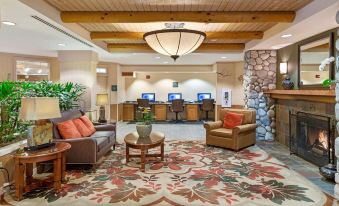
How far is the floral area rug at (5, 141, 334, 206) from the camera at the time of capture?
287 cm

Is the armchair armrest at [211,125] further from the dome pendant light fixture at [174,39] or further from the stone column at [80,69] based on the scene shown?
the stone column at [80,69]

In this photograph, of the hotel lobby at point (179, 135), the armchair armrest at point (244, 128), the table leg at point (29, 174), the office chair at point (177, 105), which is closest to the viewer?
the hotel lobby at point (179, 135)

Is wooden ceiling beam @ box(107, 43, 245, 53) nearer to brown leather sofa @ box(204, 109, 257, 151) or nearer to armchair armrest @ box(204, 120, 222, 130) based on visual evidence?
brown leather sofa @ box(204, 109, 257, 151)

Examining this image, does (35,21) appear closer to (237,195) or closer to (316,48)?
(237,195)

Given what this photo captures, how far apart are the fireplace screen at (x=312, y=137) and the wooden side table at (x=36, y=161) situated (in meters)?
4.03

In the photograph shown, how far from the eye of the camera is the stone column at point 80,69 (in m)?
6.22

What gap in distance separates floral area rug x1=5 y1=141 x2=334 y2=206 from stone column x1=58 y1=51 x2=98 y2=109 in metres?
2.31

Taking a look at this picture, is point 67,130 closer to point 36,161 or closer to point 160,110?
point 36,161

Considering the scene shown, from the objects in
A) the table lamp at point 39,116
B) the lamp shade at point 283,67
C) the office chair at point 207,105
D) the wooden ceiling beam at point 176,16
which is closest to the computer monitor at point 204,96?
the office chair at point 207,105

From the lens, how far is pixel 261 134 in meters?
6.37

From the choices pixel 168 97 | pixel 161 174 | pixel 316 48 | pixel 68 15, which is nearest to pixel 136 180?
pixel 161 174

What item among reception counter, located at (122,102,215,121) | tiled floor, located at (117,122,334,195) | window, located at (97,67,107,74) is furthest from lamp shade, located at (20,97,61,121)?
reception counter, located at (122,102,215,121)

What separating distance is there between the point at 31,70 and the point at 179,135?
214 inches

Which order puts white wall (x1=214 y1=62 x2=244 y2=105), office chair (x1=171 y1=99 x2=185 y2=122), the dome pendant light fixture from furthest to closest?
office chair (x1=171 y1=99 x2=185 y2=122) → white wall (x1=214 y1=62 x2=244 y2=105) → the dome pendant light fixture
